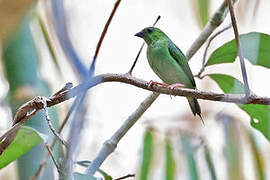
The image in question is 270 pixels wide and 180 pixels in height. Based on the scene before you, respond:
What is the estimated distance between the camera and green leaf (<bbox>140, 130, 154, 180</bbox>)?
1.02 meters

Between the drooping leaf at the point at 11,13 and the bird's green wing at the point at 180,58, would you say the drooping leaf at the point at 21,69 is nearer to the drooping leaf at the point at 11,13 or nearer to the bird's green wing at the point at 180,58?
the drooping leaf at the point at 11,13

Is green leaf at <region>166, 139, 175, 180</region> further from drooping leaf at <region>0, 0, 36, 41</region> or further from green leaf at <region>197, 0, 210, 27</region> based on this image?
drooping leaf at <region>0, 0, 36, 41</region>

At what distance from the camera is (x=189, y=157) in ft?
3.41

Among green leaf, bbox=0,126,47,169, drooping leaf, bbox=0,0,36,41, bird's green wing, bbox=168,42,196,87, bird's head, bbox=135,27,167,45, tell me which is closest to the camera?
drooping leaf, bbox=0,0,36,41

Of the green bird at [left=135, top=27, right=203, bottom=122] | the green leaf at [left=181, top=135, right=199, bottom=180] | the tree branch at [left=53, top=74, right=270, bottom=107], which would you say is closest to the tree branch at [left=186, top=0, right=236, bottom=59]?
the green bird at [left=135, top=27, right=203, bottom=122]

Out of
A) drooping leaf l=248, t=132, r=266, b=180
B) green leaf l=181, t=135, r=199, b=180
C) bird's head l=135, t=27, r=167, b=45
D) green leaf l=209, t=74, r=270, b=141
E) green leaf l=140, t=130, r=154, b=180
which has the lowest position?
drooping leaf l=248, t=132, r=266, b=180

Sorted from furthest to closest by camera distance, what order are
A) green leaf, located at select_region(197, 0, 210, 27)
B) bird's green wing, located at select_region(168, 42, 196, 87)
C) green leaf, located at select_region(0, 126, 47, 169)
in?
1. bird's green wing, located at select_region(168, 42, 196, 87)
2. green leaf, located at select_region(197, 0, 210, 27)
3. green leaf, located at select_region(0, 126, 47, 169)

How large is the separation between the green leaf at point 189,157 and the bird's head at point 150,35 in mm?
372

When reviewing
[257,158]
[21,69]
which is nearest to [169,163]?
[257,158]

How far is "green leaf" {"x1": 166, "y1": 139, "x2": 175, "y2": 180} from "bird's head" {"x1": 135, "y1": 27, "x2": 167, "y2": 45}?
1.25 ft

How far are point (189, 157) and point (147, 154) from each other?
0.10 meters

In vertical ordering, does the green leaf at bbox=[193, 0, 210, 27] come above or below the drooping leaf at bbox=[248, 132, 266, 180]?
above

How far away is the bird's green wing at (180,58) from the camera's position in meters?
1.26

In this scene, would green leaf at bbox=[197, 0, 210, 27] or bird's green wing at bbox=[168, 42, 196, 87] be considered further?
bird's green wing at bbox=[168, 42, 196, 87]
